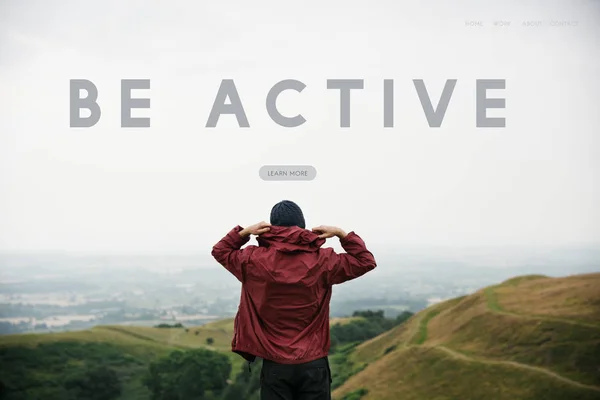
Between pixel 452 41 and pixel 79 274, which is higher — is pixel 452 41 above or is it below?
above

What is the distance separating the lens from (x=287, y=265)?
2.18 metres

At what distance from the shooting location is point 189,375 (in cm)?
440

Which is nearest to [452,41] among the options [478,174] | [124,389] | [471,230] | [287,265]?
[478,174]

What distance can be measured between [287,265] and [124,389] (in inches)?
104

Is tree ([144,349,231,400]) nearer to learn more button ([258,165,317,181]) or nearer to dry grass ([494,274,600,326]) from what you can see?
learn more button ([258,165,317,181])

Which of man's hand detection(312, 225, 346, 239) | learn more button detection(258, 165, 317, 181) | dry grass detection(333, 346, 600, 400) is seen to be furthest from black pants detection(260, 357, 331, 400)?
learn more button detection(258, 165, 317, 181)

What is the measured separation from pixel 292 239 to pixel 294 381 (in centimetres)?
46

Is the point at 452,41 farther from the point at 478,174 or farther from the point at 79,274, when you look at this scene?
the point at 79,274

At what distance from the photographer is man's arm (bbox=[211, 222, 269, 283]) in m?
2.20

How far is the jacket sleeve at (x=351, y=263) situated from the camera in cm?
221

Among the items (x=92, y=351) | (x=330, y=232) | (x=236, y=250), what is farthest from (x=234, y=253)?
(x=92, y=351)

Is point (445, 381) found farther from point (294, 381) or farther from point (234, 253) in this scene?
point (234, 253)

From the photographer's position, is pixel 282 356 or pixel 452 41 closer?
pixel 282 356

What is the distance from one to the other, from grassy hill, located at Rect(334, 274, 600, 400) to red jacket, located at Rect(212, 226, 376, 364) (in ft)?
7.48
